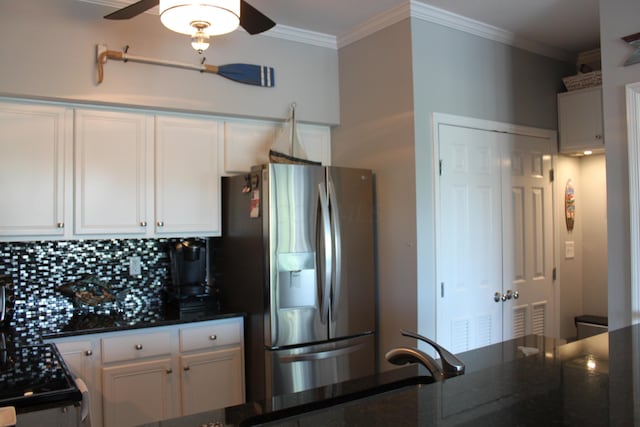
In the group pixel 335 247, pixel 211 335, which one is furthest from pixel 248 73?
pixel 211 335

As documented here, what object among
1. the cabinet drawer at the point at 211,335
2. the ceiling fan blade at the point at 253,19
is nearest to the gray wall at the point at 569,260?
the cabinet drawer at the point at 211,335

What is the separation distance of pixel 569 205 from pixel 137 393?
3.20 metres

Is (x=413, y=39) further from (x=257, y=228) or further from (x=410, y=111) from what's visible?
(x=257, y=228)

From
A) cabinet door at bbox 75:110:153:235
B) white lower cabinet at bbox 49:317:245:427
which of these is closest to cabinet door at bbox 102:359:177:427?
white lower cabinet at bbox 49:317:245:427

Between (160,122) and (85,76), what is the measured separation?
0.47m

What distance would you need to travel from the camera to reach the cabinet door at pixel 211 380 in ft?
9.64

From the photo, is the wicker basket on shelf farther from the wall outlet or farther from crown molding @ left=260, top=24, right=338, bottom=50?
the wall outlet

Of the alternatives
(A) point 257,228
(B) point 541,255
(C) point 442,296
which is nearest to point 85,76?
(A) point 257,228

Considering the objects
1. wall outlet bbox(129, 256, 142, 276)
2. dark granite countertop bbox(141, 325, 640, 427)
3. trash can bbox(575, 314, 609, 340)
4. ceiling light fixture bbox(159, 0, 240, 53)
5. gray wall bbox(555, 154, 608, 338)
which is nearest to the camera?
dark granite countertop bbox(141, 325, 640, 427)

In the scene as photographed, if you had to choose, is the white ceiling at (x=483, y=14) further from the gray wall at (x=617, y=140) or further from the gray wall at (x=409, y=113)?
the gray wall at (x=617, y=140)

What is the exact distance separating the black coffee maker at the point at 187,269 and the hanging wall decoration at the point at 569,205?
8.69 feet

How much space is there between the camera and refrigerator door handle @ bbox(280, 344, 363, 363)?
2.91 metres

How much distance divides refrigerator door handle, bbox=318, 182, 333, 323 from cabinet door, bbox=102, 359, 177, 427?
2.97 ft

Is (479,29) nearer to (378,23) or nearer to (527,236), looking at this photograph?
(378,23)
